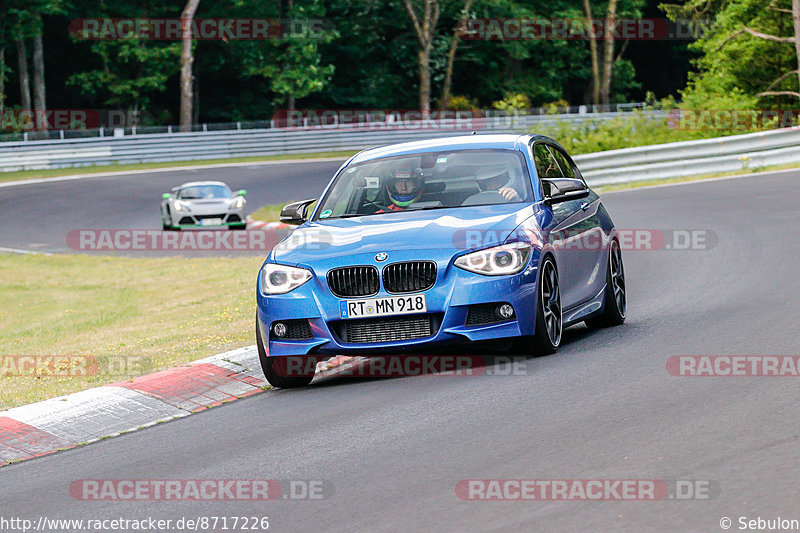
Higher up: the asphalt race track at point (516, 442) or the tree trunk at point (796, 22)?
the tree trunk at point (796, 22)

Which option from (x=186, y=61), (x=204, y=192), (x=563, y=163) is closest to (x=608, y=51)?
(x=186, y=61)

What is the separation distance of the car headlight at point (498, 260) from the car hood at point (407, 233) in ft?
0.24

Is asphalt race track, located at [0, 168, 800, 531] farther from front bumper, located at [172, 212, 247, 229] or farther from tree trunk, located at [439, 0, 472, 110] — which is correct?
tree trunk, located at [439, 0, 472, 110]

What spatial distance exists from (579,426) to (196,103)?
61.8 meters

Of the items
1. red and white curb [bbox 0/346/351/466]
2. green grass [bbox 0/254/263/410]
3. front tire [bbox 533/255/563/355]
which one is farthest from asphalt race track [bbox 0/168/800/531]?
green grass [bbox 0/254/263/410]

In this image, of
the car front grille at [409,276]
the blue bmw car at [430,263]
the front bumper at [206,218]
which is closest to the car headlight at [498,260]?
the blue bmw car at [430,263]

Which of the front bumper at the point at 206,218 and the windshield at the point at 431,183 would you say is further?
the front bumper at the point at 206,218

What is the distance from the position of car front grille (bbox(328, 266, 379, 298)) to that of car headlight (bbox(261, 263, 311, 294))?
197 millimetres

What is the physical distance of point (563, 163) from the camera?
10.9m

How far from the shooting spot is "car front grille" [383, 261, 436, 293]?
827cm

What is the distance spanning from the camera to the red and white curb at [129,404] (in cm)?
769

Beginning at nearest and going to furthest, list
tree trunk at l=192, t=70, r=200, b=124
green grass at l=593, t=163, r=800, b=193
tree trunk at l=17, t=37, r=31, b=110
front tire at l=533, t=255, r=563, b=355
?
front tire at l=533, t=255, r=563, b=355, green grass at l=593, t=163, r=800, b=193, tree trunk at l=17, t=37, r=31, b=110, tree trunk at l=192, t=70, r=200, b=124

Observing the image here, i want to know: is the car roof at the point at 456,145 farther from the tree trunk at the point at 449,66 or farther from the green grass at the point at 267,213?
the tree trunk at the point at 449,66

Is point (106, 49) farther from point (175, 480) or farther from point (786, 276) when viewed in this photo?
point (175, 480)
